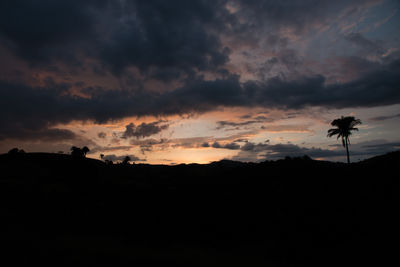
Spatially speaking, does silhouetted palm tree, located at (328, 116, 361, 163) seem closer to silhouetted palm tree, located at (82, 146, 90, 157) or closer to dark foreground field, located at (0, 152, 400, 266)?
dark foreground field, located at (0, 152, 400, 266)

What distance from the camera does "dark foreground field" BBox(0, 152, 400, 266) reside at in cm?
1136

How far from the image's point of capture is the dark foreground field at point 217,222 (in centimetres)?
1136

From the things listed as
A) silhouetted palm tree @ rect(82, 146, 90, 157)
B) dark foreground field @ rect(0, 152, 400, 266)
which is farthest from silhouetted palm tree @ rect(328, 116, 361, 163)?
silhouetted palm tree @ rect(82, 146, 90, 157)

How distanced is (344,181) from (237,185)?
9.65m

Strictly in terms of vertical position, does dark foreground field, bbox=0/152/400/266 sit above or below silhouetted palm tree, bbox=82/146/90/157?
below

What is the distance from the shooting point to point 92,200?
21.2 meters

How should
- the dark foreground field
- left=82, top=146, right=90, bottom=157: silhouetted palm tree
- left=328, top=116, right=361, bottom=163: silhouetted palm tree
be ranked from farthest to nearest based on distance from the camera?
left=82, top=146, right=90, bottom=157: silhouetted palm tree, left=328, top=116, right=361, bottom=163: silhouetted palm tree, the dark foreground field

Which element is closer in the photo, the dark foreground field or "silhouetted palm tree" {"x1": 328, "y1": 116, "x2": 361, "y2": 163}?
the dark foreground field

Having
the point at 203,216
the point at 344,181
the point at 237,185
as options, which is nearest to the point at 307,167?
the point at 344,181

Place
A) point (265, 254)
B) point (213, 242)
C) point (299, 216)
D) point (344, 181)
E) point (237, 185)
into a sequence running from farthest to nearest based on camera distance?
point (237, 185)
point (344, 181)
point (299, 216)
point (213, 242)
point (265, 254)

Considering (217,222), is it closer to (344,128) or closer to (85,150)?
(344,128)

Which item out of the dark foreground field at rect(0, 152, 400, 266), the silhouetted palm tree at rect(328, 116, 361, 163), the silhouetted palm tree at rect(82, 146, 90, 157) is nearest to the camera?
the dark foreground field at rect(0, 152, 400, 266)

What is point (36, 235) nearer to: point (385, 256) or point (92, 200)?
point (92, 200)

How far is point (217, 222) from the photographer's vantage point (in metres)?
16.0
